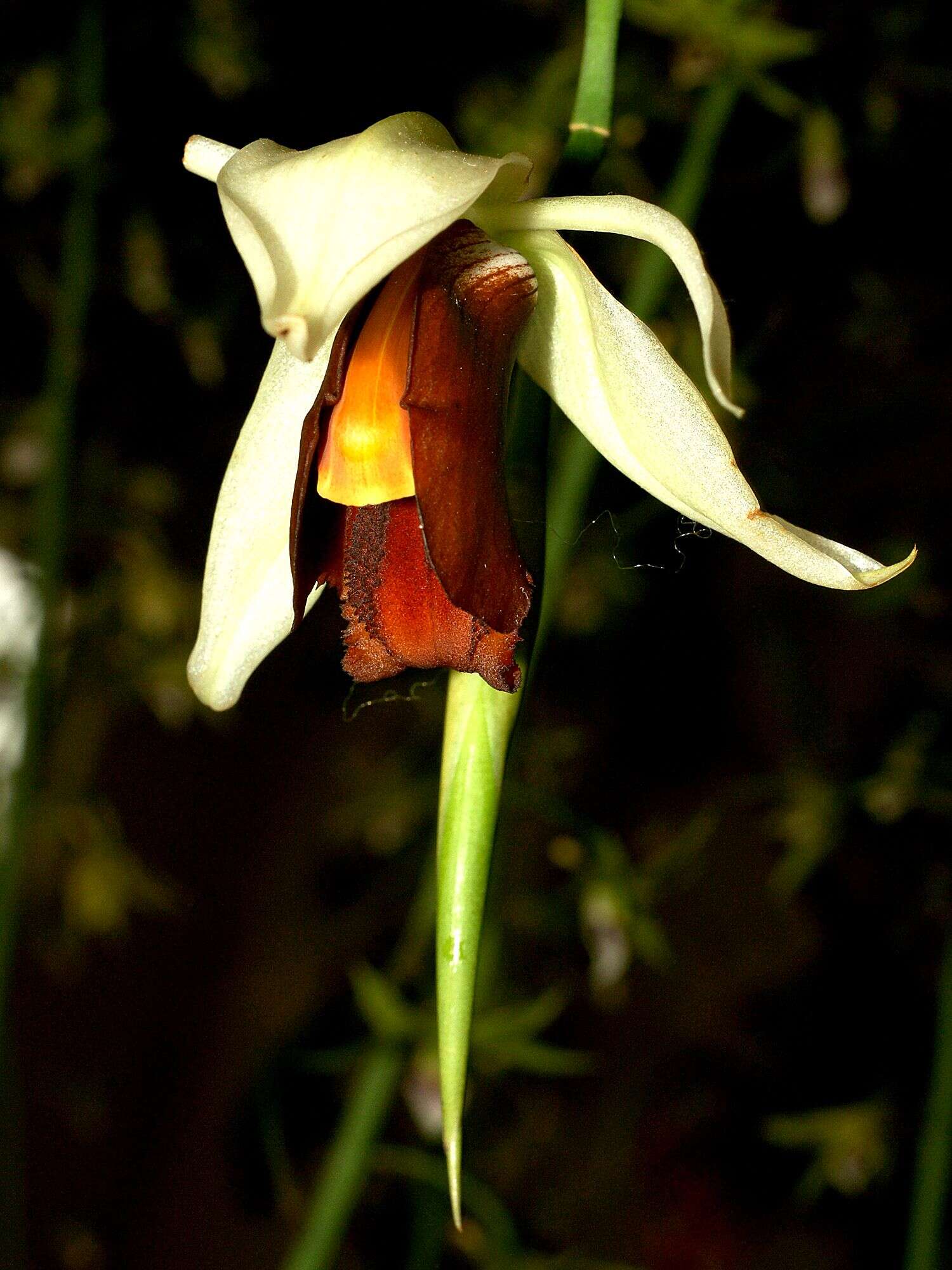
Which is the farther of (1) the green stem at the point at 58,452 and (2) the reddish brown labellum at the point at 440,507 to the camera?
(1) the green stem at the point at 58,452

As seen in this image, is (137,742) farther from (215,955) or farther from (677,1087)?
(677,1087)

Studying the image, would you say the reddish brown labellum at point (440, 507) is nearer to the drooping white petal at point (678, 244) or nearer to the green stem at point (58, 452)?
the drooping white petal at point (678, 244)

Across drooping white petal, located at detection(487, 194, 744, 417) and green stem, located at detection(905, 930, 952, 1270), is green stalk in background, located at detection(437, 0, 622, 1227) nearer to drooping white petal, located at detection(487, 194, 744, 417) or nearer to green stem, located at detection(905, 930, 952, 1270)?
drooping white petal, located at detection(487, 194, 744, 417)

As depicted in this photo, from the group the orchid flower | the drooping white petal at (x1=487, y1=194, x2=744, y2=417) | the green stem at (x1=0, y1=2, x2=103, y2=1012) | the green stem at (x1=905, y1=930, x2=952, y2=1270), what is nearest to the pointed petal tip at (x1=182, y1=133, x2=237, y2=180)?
the orchid flower

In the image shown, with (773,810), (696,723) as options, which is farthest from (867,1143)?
(696,723)

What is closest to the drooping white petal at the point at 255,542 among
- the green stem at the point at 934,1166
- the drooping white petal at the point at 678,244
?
the drooping white petal at the point at 678,244

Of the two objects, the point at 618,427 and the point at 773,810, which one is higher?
the point at 618,427
